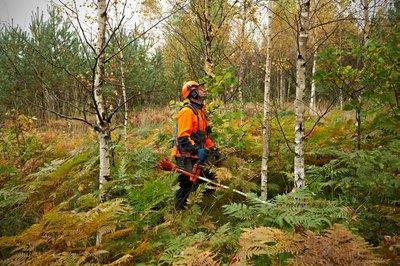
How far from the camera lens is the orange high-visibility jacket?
4.19 meters

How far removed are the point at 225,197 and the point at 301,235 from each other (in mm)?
2471

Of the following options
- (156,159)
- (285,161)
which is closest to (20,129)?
(156,159)

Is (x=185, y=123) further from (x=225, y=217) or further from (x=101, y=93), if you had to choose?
(x=225, y=217)

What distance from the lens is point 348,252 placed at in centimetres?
177

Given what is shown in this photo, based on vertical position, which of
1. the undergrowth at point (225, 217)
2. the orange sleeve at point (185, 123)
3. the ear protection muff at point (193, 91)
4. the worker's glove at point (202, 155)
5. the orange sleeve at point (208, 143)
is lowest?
the undergrowth at point (225, 217)

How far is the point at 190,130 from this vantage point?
4223 millimetres

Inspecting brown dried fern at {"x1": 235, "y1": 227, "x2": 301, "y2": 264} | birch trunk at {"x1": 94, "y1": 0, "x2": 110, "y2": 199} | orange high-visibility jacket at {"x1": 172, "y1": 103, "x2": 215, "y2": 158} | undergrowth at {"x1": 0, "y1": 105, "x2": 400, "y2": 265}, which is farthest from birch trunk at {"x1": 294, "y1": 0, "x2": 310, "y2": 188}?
birch trunk at {"x1": 94, "y1": 0, "x2": 110, "y2": 199}

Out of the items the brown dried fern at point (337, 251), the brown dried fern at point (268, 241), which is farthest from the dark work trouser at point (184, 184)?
the brown dried fern at point (337, 251)

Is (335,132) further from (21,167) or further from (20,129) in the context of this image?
(20,129)

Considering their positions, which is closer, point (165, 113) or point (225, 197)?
point (225, 197)

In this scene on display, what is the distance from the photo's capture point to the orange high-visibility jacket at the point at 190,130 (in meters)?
4.19

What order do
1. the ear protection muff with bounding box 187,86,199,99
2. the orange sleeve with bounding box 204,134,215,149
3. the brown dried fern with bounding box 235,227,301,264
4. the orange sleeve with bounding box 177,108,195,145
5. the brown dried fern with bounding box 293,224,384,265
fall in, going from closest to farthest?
the brown dried fern with bounding box 293,224,384,265
the brown dried fern with bounding box 235,227,301,264
the orange sleeve with bounding box 177,108,195,145
the ear protection muff with bounding box 187,86,199,99
the orange sleeve with bounding box 204,134,215,149

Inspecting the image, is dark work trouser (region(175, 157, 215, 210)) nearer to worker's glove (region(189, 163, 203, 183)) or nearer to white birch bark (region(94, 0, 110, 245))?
worker's glove (region(189, 163, 203, 183))

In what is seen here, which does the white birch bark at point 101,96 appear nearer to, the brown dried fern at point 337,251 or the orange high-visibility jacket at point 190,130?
the orange high-visibility jacket at point 190,130
